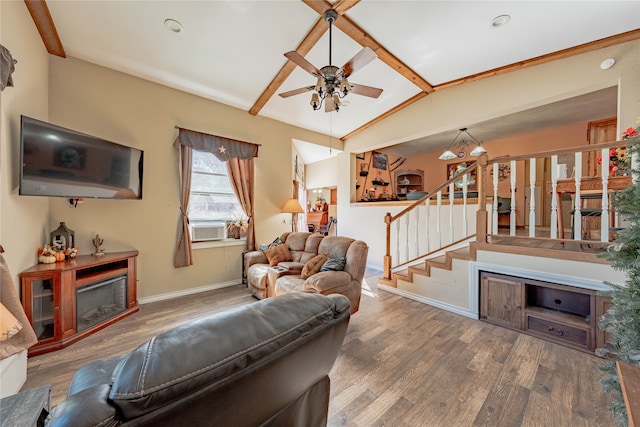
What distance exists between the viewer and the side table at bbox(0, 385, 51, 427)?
31.0 inches

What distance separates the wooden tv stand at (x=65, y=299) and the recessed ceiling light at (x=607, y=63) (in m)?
6.15

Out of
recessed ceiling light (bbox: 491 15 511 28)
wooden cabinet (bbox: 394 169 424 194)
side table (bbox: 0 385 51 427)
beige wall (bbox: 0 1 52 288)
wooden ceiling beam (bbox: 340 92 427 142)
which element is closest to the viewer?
side table (bbox: 0 385 51 427)

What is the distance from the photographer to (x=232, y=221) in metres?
4.26

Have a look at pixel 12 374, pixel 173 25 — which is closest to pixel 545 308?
pixel 12 374

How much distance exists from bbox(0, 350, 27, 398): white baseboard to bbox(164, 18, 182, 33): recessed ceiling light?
10.4 feet

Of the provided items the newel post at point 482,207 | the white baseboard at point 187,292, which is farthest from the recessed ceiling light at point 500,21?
the white baseboard at point 187,292

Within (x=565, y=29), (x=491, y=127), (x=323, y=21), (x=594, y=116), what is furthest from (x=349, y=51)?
(x=594, y=116)

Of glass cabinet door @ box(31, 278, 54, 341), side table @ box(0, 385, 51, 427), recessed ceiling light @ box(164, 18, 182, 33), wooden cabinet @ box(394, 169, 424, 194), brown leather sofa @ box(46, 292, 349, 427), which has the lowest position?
glass cabinet door @ box(31, 278, 54, 341)

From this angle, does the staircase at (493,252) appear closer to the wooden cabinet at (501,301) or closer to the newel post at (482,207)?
the newel post at (482,207)

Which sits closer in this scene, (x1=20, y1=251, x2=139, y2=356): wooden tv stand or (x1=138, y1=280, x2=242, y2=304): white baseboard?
(x1=20, y1=251, x2=139, y2=356): wooden tv stand

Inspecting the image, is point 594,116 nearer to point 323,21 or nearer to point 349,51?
point 349,51

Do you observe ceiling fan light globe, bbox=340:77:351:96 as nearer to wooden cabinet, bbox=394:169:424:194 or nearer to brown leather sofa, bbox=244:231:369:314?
brown leather sofa, bbox=244:231:369:314

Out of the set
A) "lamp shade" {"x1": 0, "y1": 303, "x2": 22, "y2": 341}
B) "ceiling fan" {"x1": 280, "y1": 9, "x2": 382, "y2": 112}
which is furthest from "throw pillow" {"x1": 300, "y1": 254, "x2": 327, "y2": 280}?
"lamp shade" {"x1": 0, "y1": 303, "x2": 22, "y2": 341}

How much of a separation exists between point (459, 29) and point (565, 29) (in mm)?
1154
